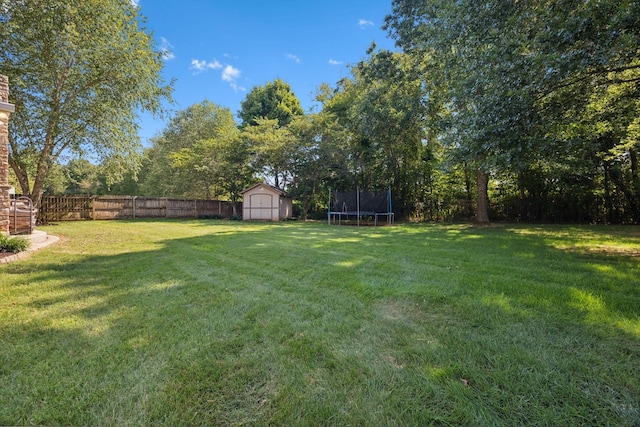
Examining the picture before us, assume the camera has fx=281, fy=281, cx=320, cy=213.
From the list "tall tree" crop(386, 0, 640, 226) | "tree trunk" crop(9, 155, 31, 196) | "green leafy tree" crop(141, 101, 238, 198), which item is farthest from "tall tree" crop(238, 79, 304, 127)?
"tall tree" crop(386, 0, 640, 226)

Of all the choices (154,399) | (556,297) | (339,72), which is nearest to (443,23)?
(556,297)

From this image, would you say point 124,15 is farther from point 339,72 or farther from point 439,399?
point 439,399

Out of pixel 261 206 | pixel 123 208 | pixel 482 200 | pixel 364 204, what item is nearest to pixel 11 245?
pixel 364 204

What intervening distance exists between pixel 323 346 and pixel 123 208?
17.2 meters

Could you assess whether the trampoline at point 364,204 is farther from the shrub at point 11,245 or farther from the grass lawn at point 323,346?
the shrub at point 11,245

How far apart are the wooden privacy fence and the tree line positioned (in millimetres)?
1508

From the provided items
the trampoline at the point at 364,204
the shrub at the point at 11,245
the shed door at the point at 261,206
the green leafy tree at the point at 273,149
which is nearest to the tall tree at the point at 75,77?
the shrub at the point at 11,245

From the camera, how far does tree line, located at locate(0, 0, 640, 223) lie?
420 cm

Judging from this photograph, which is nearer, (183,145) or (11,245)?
(11,245)

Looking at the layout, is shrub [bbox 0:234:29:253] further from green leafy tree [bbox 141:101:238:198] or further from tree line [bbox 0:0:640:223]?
green leafy tree [bbox 141:101:238:198]

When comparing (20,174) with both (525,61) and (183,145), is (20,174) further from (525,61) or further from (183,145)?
(525,61)

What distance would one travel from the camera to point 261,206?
53.3 feet

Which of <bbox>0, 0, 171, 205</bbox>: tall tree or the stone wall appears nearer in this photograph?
the stone wall

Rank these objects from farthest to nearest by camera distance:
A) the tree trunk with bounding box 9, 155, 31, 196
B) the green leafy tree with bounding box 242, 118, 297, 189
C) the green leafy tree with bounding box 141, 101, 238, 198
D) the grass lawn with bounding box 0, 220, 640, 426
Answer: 1. the green leafy tree with bounding box 141, 101, 238, 198
2. the green leafy tree with bounding box 242, 118, 297, 189
3. the tree trunk with bounding box 9, 155, 31, 196
4. the grass lawn with bounding box 0, 220, 640, 426
